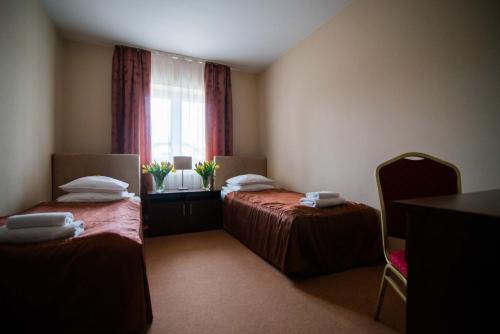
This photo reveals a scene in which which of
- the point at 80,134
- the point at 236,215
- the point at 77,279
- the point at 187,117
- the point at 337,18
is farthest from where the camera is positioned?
the point at 187,117

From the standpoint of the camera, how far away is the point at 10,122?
1854 mm

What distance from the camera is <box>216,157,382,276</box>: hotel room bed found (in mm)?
1896

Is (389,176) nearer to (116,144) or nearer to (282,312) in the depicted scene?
(282,312)

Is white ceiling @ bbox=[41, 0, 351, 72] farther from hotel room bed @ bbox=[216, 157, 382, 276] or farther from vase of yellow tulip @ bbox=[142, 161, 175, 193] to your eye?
hotel room bed @ bbox=[216, 157, 382, 276]

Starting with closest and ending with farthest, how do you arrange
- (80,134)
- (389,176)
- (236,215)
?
1. (389,176)
2. (236,215)
3. (80,134)

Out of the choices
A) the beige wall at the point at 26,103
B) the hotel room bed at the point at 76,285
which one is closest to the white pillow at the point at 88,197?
the beige wall at the point at 26,103

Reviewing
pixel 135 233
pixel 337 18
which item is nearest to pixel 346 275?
pixel 135 233

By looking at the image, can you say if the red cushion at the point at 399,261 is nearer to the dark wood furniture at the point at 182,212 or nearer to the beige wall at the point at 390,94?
the beige wall at the point at 390,94

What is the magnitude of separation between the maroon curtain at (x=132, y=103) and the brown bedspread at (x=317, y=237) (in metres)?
2.11

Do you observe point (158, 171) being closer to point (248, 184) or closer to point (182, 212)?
point (182, 212)

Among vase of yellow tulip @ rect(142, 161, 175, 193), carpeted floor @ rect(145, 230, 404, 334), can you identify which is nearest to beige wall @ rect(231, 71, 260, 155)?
vase of yellow tulip @ rect(142, 161, 175, 193)

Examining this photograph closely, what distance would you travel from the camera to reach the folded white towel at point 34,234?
116 cm

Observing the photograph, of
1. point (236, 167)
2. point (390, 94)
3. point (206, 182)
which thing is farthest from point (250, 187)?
point (390, 94)

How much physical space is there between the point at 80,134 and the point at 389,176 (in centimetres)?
369
